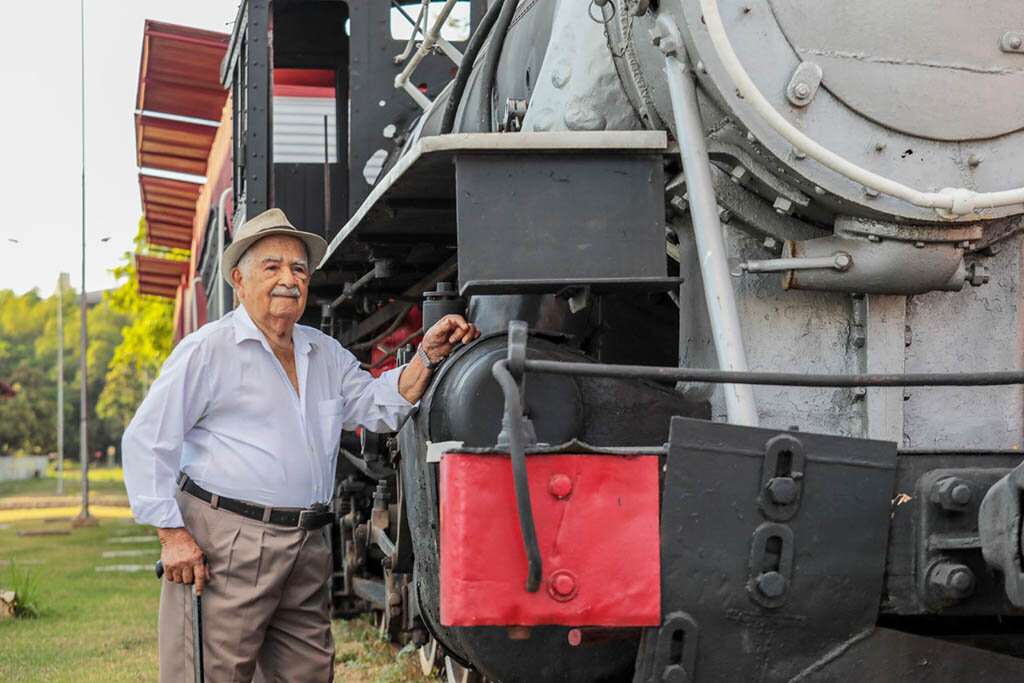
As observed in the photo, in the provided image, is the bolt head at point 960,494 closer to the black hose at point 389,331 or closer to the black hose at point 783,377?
the black hose at point 783,377

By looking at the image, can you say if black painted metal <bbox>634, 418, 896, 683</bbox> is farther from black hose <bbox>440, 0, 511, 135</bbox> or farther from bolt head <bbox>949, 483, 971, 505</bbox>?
black hose <bbox>440, 0, 511, 135</bbox>

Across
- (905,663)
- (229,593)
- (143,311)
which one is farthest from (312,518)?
(143,311)

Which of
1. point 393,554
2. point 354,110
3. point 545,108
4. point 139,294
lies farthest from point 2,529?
point 545,108

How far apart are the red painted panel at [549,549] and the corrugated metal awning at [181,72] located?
46.6ft

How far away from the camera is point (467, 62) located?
12.8 ft

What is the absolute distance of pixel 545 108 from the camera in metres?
3.02

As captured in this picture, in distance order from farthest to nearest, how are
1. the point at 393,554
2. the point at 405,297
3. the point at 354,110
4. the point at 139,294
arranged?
the point at 139,294 < the point at 354,110 < the point at 405,297 < the point at 393,554

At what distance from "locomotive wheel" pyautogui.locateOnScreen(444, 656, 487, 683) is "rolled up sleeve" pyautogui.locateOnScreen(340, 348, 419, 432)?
36.2 inches

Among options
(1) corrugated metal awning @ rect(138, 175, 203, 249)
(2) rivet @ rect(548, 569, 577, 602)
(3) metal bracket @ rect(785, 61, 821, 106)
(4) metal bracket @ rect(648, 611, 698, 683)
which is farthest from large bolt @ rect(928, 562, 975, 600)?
(1) corrugated metal awning @ rect(138, 175, 203, 249)

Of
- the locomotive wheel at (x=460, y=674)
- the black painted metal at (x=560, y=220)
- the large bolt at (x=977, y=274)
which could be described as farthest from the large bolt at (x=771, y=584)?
the locomotive wheel at (x=460, y=674)

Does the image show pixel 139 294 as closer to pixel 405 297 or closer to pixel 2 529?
pixel 2 529

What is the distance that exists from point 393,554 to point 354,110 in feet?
7.36

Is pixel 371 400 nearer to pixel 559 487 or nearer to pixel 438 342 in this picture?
pixel 438 342

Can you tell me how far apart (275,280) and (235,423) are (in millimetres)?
407
